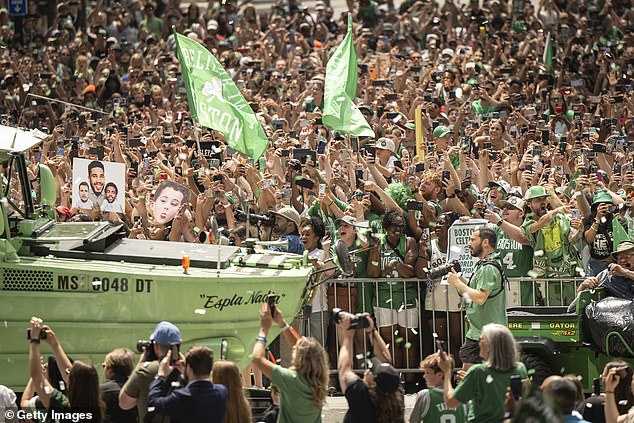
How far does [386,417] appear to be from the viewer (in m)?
10.2

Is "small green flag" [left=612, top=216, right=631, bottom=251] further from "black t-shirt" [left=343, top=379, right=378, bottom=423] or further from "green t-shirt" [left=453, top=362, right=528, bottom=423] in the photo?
"black t-shirt" [left=343, top=379, right=378, bottom=423]

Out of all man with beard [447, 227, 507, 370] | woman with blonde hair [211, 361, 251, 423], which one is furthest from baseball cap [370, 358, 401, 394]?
man with beard [447, 227, 507, 370]

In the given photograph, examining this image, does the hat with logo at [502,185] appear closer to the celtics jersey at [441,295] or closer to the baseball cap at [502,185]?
the baseball cap at [502,185]

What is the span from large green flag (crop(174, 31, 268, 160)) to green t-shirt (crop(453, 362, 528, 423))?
22.8ft

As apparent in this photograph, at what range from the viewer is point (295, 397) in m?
A: 10.4

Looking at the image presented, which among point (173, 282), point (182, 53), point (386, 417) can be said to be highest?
point (182, 53)

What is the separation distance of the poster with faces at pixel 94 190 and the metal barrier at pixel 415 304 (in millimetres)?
2603

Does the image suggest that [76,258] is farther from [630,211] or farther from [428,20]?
[428,20]

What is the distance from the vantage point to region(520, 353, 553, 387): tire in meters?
13.7

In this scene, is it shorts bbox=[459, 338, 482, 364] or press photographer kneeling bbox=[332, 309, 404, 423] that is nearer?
press photographer kneeling bbox=[332, 309, 404, 423]

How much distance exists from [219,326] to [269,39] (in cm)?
1517

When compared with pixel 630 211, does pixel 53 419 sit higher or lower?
lower

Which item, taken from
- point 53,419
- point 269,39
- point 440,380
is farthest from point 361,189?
point 269,39

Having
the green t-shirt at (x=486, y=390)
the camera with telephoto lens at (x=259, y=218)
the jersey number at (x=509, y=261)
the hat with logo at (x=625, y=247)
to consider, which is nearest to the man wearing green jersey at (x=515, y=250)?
the jersey number at (x=509, y=261)
